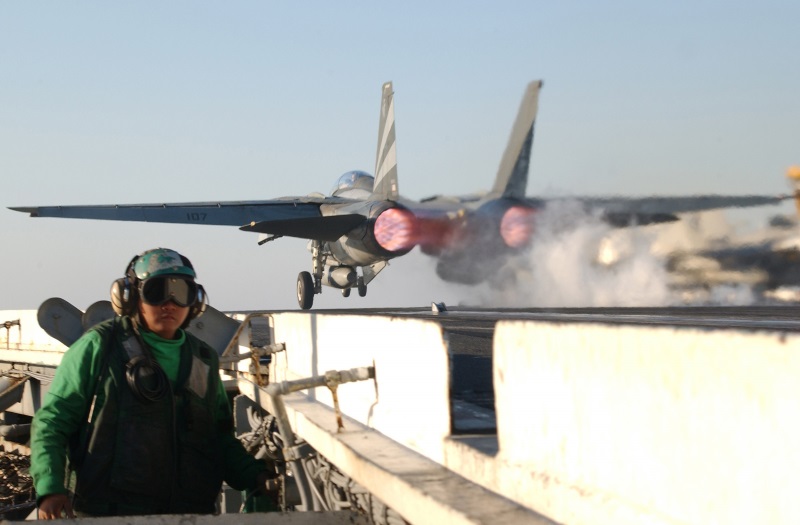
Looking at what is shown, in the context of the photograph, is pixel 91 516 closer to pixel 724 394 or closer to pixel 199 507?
pixel 199 507

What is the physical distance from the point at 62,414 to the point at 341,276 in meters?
27.5

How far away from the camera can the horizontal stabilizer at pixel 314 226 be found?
28.8 m

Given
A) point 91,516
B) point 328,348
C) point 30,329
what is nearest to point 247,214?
point 30,329

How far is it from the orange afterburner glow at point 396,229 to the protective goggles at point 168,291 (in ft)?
74.2

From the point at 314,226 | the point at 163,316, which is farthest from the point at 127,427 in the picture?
the point at 314,226

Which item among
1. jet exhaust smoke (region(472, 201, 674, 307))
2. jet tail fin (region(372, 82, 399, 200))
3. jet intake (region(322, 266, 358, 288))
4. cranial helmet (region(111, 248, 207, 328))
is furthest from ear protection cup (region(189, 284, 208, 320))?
jet intake (region(322, 266, 358, 288))

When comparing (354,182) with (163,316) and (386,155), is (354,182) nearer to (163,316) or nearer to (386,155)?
(386,155)

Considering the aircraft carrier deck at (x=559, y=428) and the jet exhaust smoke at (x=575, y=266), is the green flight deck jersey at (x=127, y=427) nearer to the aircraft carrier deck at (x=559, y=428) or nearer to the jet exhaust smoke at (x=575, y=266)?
the aircraft carrier deck at (x=559, y=428)

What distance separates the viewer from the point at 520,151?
3219 centimetres

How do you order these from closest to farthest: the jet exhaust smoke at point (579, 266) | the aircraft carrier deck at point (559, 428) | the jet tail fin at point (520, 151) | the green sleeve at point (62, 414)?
the aircraft carrier deck at point (559, 428), the green sleeve at point (62, 414), the jet exhaust smoke at point (579, 266), the jet tail fin at point (520, 151)

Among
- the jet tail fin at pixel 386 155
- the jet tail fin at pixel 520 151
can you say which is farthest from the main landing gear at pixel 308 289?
the jet tail fin at pixel 520 151

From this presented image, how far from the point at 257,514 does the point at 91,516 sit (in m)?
0.96

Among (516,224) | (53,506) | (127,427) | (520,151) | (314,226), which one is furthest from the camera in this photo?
(520,151)

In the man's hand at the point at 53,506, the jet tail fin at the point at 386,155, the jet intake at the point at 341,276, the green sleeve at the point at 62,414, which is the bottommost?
the man's hand at the point at 53,506
